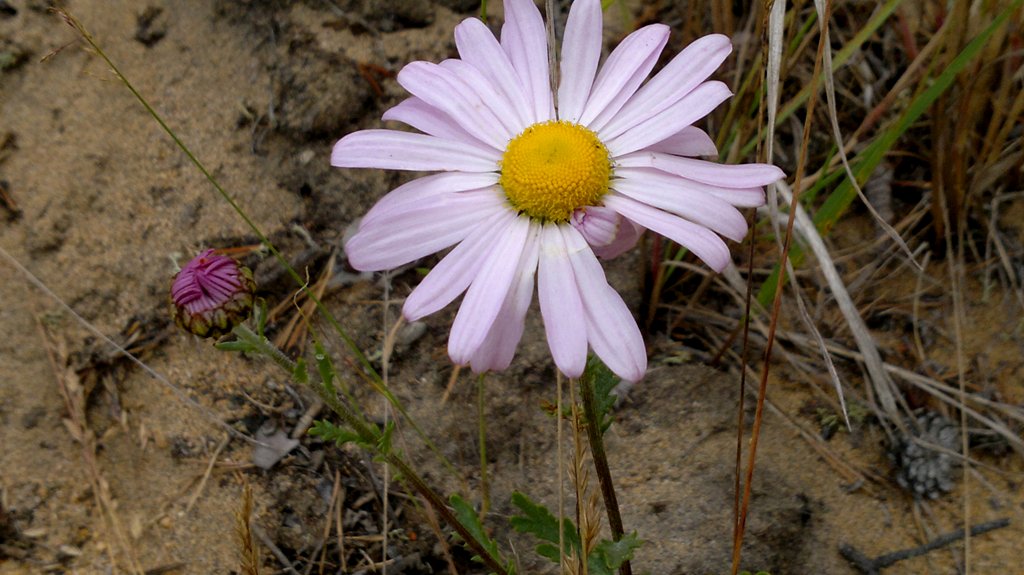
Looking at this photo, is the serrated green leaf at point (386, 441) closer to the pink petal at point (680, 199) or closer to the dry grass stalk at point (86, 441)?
the pink petal at point (680, 199)

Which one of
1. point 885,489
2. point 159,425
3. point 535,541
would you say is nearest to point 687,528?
point 535,541

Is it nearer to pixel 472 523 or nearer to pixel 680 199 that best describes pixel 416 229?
pixel 680 199

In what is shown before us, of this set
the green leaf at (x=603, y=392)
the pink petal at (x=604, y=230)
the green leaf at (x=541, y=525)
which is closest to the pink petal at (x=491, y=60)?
the pink petal at (x=604, y=230)

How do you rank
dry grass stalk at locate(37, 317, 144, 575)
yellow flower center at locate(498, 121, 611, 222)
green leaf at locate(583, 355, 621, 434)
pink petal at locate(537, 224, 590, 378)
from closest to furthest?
pink petal at locate(537, 224, 590, 378)
yellow flower center at locate(498, 121, 611, 222)
green leaf at locate(583, 355, 621, 434)
dry grass stalk at locate(37, 317, 144, 575)

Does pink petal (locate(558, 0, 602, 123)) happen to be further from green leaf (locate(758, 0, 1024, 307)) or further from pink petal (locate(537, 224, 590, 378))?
green leaf (locate(758, 0, 1024, 307))

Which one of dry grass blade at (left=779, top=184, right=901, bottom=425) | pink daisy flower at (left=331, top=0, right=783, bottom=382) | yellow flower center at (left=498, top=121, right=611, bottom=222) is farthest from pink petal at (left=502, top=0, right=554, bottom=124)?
dry grass blade at (left=779, top=184, right=901, bottom=425)

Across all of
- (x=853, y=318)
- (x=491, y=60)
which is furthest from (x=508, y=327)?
(x=853, y=318)
